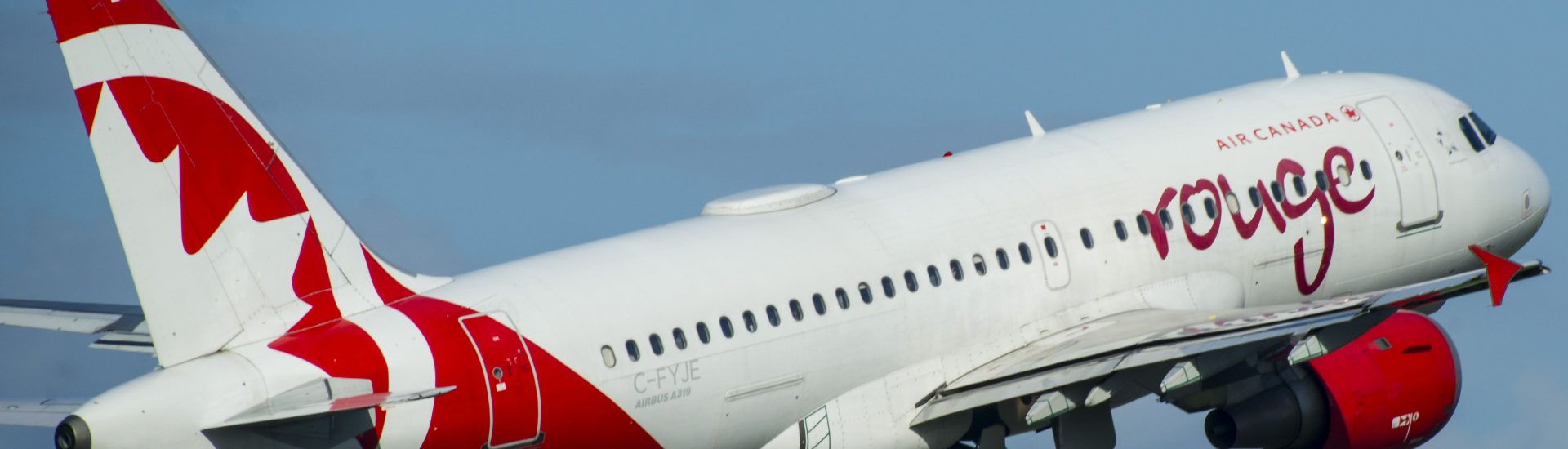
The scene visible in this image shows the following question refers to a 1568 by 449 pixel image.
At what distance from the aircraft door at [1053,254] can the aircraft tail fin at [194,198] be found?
967 cm

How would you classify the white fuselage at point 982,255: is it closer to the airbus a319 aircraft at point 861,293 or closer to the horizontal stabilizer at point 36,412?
the airbus a319 aircraft at point 861,293

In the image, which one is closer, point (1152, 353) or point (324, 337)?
point (324, 337)

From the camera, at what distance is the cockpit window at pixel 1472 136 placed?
36250 millimetres

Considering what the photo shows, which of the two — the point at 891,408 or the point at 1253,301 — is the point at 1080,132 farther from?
the point at 891,408

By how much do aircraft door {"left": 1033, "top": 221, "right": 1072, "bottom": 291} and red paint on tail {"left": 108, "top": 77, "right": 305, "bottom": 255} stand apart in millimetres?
10498

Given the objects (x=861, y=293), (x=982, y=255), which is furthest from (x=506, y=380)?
(x=982, y=255)

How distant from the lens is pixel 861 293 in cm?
2977

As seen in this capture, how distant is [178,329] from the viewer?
25.3 metres

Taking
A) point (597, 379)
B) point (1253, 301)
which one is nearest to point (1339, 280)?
point (1253, 301)

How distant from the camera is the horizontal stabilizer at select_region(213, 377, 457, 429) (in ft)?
80.2

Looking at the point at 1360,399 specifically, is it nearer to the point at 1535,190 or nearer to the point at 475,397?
the point at 1535,190

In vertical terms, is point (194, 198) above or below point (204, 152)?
below

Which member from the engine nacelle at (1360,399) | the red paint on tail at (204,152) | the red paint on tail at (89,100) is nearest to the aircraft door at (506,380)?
the red paint on tail at (204,152)

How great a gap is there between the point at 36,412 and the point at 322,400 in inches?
117
